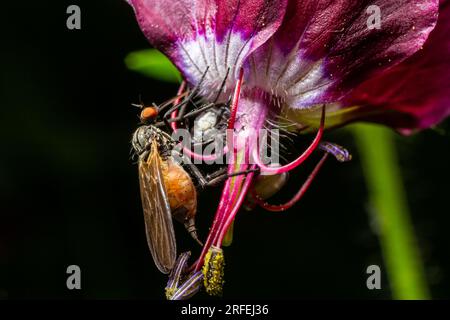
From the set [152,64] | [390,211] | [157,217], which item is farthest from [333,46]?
[390,211]

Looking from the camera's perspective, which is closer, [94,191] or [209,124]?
[209,124]

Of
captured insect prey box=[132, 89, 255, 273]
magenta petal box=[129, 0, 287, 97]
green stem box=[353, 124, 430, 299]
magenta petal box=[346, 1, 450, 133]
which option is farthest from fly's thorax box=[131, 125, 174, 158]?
green stem box=[353, 124, 430, 299]

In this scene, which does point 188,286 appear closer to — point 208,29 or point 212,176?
point 212,176

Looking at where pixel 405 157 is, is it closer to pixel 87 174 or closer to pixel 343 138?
pixel 343 138
